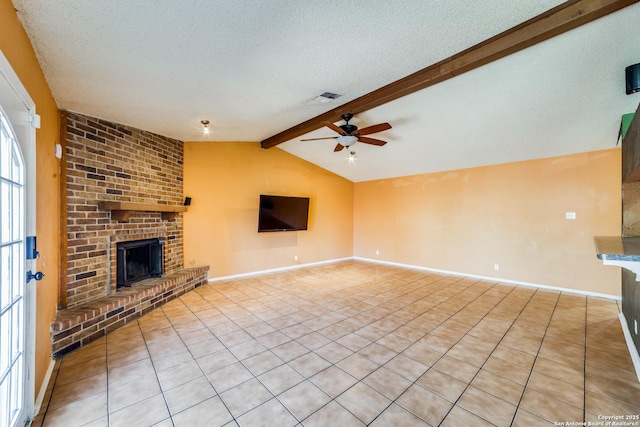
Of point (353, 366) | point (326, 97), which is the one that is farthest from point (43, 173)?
point (353, 366)

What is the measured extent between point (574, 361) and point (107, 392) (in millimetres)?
3992

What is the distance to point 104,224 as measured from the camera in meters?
3.38

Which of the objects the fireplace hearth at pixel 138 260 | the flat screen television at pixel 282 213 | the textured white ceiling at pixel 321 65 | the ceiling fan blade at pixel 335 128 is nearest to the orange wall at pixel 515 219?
the textured white ceiling at pixel 321 65

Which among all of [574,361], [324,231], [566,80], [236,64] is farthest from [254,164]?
[574,361]

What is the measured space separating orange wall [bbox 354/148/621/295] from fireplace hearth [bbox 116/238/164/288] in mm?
5188

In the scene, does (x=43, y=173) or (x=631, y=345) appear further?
(x=631, y=345)

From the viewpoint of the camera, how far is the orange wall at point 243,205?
16.1 feet

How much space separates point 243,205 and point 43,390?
3.82 m

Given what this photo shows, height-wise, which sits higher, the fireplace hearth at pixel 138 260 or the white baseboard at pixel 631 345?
the fireplace hearth at pixel 138 260

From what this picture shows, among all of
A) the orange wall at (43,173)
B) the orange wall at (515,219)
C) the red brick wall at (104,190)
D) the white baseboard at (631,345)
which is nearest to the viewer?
the orange wall at (43,173)

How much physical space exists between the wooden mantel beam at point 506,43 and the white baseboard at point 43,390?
13.0ft

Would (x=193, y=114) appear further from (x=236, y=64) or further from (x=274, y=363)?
(x=274, y=363)

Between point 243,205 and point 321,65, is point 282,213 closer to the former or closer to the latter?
point 243,205

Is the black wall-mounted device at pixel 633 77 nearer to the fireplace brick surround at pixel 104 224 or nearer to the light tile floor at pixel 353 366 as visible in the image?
the light tile floor at pixel 353 366
